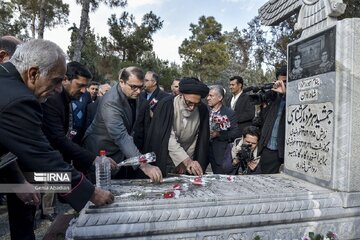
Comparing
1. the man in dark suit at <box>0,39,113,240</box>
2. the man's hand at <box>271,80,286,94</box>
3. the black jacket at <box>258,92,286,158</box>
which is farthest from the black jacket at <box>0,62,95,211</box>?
the man's hand at <box>271,80,286,94</box>

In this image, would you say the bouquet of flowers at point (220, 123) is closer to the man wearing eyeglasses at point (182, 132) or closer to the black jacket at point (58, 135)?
the man wearing eyeglasses at point (182, 132)

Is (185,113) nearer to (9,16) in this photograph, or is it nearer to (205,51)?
(9,16)

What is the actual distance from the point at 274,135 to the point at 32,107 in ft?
8.27

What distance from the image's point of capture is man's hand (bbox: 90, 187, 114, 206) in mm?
1884

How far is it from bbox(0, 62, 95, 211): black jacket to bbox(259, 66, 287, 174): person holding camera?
229 centimetres

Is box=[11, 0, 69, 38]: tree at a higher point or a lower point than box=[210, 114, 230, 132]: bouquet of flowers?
higher

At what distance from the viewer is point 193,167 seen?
9.71 ft

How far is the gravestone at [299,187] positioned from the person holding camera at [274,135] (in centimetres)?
30

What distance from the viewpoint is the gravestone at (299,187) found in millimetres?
2016

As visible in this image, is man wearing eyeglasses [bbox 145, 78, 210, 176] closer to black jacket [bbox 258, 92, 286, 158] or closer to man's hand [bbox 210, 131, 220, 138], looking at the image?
man's hand [bbox 210, 131, 220, 138]

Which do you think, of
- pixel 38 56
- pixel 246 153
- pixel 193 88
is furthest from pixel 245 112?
pixel 38 56

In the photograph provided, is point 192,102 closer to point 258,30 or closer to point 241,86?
point 241,86

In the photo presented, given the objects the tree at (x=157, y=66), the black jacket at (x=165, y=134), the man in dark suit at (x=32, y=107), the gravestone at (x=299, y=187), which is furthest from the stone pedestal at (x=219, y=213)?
the tree at (x=157, y=66)

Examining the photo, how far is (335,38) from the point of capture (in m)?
2.47
